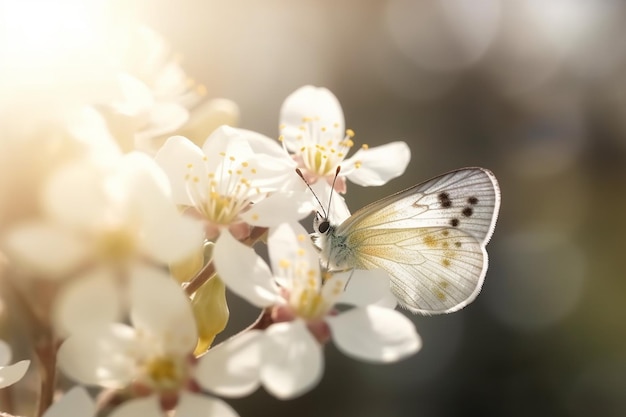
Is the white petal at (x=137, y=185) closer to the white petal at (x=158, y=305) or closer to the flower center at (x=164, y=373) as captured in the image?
the white petal at (x=158, y=305)

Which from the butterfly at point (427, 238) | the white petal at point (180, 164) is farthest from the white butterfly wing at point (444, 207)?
the white petal at point (180, 164)

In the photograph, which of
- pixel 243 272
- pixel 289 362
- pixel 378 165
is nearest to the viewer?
pixel 289 362

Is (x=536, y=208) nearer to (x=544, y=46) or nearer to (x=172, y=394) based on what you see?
(x=544, y=46)

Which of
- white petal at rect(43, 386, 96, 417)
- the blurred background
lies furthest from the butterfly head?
the blurred background

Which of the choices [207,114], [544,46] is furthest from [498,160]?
[207,114]

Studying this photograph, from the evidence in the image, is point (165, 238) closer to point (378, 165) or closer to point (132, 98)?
point (132, 98)

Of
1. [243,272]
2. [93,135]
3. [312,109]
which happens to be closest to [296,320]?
[243,272]
